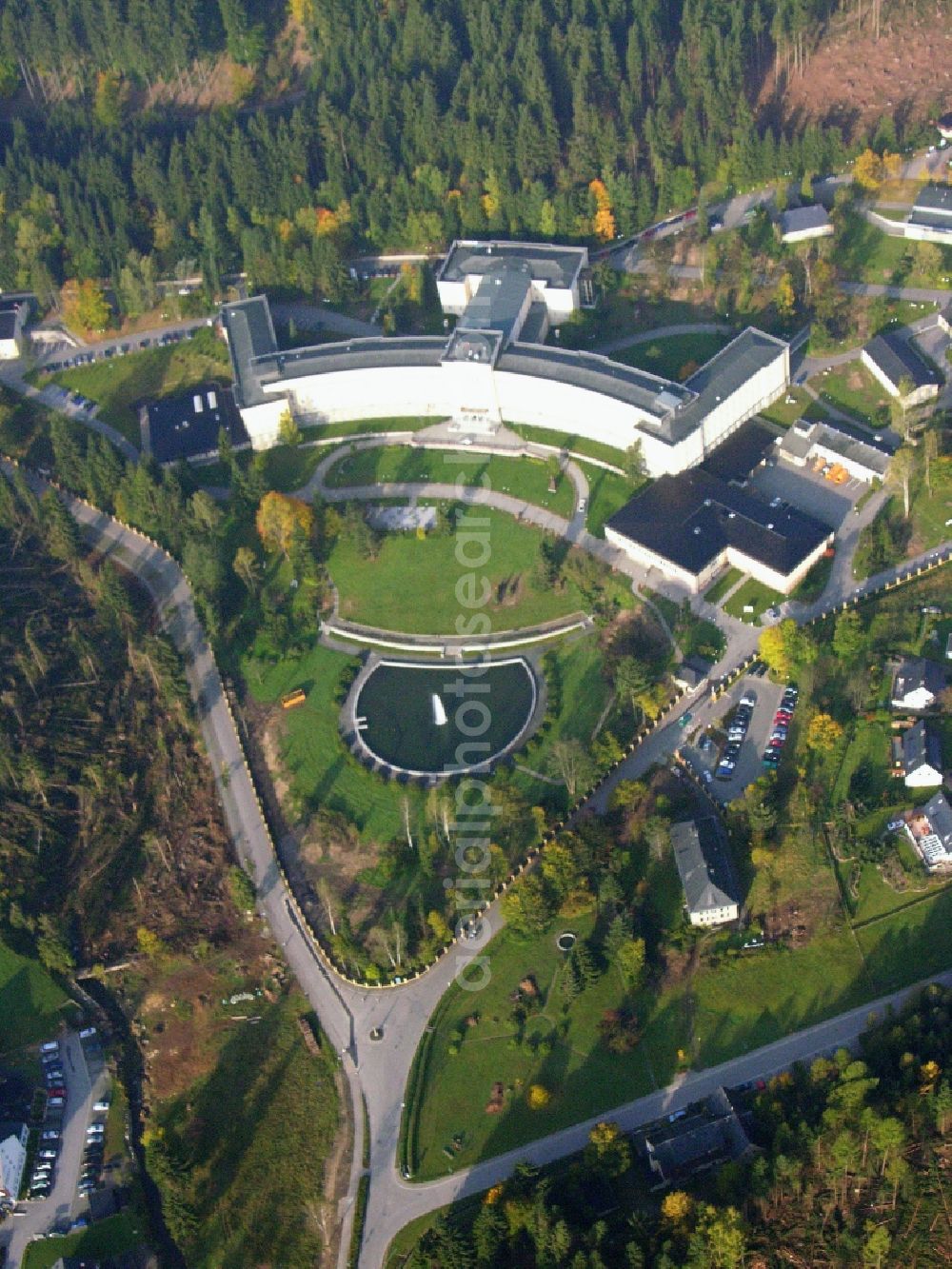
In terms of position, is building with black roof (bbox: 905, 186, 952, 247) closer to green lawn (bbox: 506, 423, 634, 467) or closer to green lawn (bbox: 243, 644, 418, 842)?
green lawn (bbox: 506, 423, 634, 467)

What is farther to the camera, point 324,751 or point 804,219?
point 804,219

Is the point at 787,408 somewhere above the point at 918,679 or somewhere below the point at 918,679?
above

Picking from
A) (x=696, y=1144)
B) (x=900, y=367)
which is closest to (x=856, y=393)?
(x=900, y=367)

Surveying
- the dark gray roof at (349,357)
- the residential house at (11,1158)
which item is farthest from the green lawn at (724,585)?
the residential house at (11,1158)

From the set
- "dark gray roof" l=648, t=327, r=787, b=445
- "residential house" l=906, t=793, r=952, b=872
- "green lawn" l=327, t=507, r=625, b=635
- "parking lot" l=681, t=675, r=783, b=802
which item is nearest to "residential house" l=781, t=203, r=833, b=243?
"dark gray roof" l=648, t=327, r=787, b=445

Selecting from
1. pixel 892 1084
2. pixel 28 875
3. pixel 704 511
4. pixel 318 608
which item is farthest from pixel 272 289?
pixel 892 1084

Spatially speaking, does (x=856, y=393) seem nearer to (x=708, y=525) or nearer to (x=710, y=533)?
(x=708, y=525)
